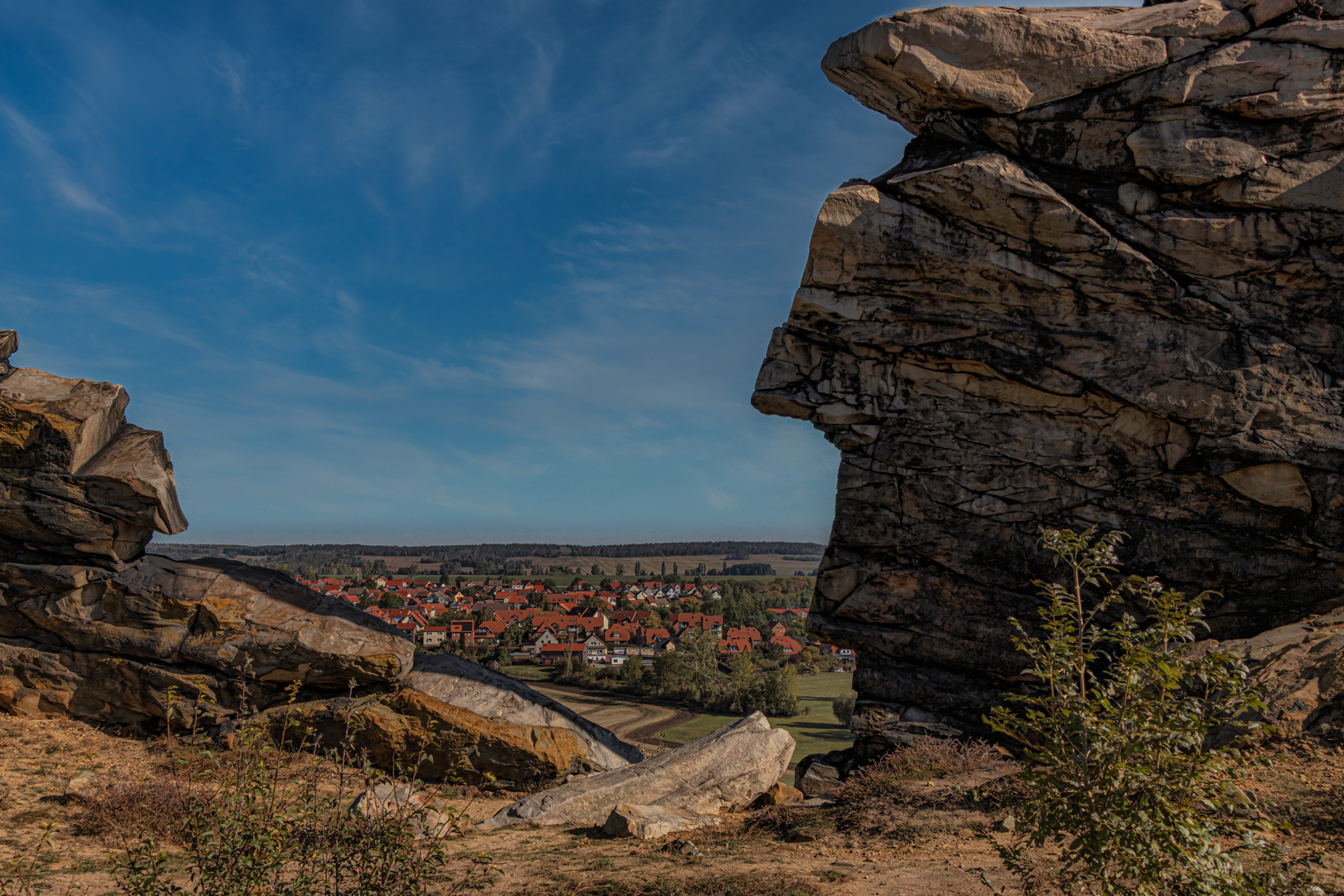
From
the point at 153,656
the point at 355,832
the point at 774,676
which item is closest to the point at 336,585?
the point at 774,676

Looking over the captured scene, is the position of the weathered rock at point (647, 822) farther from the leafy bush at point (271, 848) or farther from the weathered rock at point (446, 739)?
the leafy bush at point (271, 848)

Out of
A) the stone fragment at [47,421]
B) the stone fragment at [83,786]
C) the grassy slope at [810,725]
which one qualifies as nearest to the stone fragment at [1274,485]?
the grassy slope at [810,725]

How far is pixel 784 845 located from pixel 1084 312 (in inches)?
461

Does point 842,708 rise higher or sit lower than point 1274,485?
lower

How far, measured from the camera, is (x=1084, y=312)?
14594 millimetres

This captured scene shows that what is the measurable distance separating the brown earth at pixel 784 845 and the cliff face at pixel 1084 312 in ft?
14.4

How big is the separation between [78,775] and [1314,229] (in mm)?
24356

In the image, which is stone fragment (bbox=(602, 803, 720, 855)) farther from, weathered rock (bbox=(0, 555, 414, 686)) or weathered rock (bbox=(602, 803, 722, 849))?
weathered rock (bbox=(0, 555, 414, 686))

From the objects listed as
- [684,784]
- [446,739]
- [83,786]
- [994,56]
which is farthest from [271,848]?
[994,56]

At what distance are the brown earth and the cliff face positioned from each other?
14.4ft

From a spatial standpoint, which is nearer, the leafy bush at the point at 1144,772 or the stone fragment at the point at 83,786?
the leafy bush at the point at 1144,772

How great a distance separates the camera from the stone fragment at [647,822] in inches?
444

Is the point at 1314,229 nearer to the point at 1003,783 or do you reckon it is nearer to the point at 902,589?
the point at 902,589

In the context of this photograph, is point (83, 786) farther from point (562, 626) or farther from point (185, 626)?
point (562, 626)
